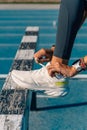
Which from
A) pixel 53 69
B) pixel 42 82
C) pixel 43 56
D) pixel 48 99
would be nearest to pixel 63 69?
pixel 53 69

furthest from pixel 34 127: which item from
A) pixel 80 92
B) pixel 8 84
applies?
pixel 80 92

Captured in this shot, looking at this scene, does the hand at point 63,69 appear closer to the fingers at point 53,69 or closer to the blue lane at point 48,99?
the fingers at point 53,69

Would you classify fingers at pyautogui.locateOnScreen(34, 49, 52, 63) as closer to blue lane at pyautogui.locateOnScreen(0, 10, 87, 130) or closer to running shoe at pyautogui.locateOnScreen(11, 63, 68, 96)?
running shoe at pyautogui.locateOnScreen(11, 63, 68, 96)

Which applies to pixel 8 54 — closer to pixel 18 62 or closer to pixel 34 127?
pixel 18 62

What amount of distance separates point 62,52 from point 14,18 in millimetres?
7023

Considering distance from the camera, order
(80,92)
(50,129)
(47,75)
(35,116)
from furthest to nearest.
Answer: (80,92)
(35,116)
(50,129)
(47,75)

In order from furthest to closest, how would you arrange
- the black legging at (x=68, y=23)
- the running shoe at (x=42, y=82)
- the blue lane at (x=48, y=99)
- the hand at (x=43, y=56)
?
the blue lane at (x=48, y=99)
the hand at (x=43, y=56)
the running shoe at (x=42, y=82)
the black legging at (x=68, y=23)

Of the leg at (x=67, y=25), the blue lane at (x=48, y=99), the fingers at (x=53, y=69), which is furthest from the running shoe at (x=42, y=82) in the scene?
the blue lane at (x=48, y=99)

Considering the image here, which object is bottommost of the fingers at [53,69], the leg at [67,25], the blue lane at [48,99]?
the blue lane at [48,99]

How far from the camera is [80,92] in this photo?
13.0 ft

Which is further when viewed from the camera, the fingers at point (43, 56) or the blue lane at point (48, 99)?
the blue lane at point (48, 99)

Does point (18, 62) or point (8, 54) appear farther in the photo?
point (8, 54)

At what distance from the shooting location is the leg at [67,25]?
2.62 m

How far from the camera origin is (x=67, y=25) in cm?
266
